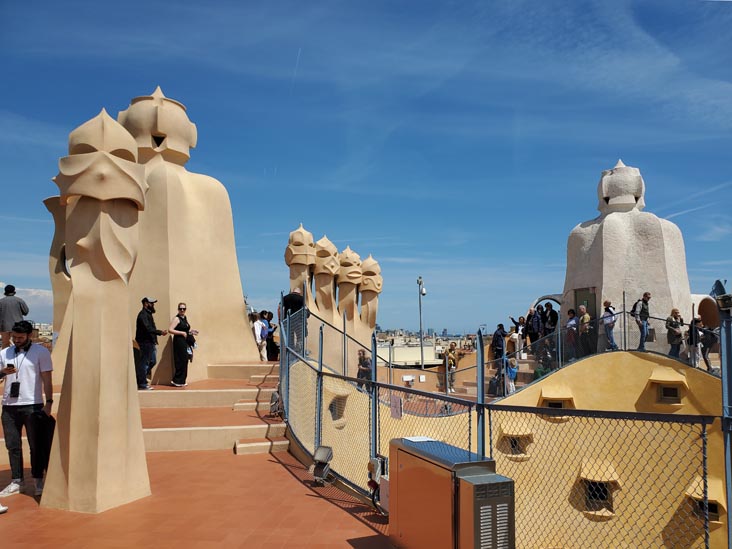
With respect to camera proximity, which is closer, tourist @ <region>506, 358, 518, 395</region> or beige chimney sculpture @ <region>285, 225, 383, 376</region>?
tourist @ <region>506, 358, 518, 395</region>

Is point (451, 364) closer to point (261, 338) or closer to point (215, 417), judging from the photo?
point (261, 338)

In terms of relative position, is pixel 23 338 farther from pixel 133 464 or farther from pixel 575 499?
pixel 575 499

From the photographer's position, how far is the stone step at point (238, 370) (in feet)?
43.1

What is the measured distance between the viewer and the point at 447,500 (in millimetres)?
3723

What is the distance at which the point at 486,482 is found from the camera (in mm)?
3500

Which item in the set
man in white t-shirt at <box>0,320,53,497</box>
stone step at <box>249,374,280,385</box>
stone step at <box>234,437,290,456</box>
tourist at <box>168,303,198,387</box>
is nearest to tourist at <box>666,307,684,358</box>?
stone step at <box>249,374,280,385</box>

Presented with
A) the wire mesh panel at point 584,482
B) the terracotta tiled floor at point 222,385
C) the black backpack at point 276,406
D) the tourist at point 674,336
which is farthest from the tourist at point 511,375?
the black backpack at point 276,406

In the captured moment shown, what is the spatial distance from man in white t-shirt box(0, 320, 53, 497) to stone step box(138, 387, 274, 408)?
14.5 feet

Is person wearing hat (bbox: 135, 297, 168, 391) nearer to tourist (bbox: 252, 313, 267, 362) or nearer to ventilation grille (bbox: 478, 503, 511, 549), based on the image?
tourist (bbox: 252, 313, 267, 362)

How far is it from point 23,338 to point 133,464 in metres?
1.79

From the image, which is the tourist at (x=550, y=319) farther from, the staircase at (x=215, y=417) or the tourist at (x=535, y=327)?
the staircase at (x=215, y=417)

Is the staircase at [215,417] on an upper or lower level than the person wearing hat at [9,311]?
lower

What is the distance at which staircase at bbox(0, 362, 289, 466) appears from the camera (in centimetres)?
852

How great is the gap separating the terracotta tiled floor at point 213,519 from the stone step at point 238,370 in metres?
5.86
